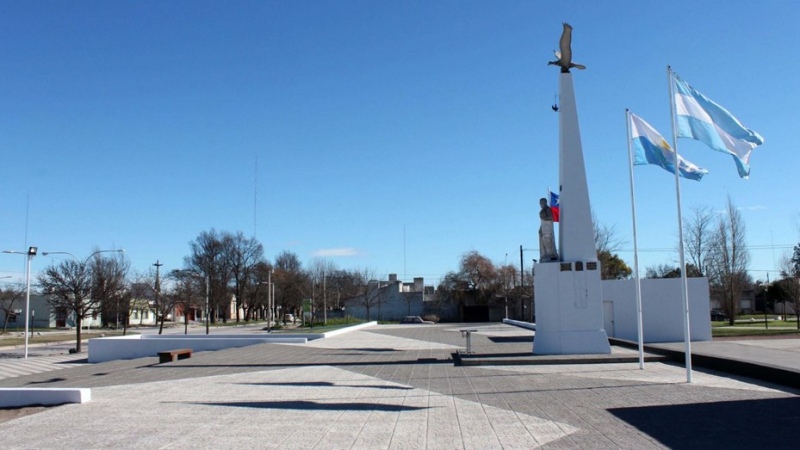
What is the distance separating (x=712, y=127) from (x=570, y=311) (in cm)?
797

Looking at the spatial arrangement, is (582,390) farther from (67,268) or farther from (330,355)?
(67,268)

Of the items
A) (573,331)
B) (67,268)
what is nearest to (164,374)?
(573,331)

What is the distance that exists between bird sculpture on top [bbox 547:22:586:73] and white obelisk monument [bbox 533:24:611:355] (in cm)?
49

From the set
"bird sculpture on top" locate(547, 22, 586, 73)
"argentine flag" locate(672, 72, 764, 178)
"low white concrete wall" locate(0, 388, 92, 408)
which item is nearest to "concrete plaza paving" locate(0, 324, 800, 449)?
"low white concrete wall" locate(0, 388, 92, 408)

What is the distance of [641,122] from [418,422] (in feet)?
34.0

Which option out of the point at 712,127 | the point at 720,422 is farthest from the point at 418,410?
the point at 712,127

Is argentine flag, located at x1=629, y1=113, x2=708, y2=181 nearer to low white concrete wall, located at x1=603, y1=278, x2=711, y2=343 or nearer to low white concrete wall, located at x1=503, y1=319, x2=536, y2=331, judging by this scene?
low white concrete wall, located at x1=603, y1=278, x2=711, y2=343

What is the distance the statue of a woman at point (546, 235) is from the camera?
22250 millimetres

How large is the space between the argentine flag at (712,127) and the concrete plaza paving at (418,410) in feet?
15.5

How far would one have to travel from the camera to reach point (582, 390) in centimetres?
1316

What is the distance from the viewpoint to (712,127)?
47.8 ft

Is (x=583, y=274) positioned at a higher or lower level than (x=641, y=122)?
lower

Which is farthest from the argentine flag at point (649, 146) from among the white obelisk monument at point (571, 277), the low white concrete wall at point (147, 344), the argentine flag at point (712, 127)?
the low white concrete wall at point (147, 344)

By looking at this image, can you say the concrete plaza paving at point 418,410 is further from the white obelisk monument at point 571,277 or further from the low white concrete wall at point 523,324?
the low white concrete wall at point 523,324
